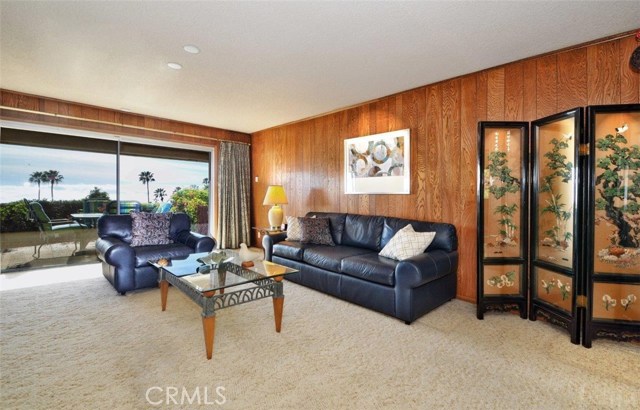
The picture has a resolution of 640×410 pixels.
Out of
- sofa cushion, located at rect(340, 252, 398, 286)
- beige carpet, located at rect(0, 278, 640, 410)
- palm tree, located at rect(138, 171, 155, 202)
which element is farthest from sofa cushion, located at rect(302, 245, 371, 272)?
palm tree, located at rect(138, 171, 155, 202)

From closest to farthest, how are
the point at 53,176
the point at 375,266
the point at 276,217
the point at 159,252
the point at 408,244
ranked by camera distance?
the point at 375,266
the point at 408,244
the point at 159,252
the point at 53,176
the point at 276,217

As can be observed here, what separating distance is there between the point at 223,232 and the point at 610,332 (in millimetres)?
5606

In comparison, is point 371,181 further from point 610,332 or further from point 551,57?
point 610,332

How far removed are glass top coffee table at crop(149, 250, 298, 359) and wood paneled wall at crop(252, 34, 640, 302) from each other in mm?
1965

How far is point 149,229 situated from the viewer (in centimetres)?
392

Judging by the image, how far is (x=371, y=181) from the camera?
4195 mm

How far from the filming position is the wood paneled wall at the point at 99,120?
4027 mm

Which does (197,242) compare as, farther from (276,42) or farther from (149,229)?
(276,42)

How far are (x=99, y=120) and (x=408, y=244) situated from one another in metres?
4.94

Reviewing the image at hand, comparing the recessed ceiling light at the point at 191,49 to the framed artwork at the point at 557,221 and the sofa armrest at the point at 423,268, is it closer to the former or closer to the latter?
the sofa armrest at the point at 423,268

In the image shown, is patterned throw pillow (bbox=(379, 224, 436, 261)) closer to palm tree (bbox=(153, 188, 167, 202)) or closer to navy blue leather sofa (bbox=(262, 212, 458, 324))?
navy blue leather sofa (bbox=(262, 212, 458, 324))

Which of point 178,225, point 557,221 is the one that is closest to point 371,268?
point 557,221

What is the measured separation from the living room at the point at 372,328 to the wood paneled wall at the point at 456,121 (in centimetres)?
1

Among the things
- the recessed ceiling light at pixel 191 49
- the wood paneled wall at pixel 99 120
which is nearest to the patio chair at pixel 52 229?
the wood paneled wall at pixel 99 120
